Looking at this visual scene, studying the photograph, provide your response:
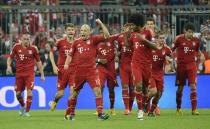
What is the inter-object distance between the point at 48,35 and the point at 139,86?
409 inches

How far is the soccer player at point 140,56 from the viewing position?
760 inches

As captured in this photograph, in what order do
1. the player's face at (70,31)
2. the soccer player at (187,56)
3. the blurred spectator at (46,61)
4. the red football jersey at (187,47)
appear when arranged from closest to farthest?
the player's face at (70,31) → the soccer player at (187,56) → the red football jersey at (187,47) → the blurred spectator at (46,61)

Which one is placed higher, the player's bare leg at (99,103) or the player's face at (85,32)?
the player's face at (85,32)

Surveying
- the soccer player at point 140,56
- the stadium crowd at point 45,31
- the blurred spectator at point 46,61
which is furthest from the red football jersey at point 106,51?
the blurred spectator at point 46,61

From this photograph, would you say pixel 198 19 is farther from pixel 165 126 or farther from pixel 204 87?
pixel 165 126

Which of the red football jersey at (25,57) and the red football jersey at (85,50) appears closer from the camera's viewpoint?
the red football jersey at (85,50)

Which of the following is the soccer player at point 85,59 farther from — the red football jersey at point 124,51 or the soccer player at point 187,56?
the soccer player at point 187,56

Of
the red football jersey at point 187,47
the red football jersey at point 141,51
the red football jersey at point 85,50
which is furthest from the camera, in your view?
the red football jersey at point 187,47

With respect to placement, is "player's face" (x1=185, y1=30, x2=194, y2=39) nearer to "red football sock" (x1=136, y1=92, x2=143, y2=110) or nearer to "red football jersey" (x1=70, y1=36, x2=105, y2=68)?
"red football sock" (x1=136, y1=92, x2=143, y2=110)

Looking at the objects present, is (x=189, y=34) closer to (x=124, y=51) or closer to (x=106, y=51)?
(x=124, y=51)

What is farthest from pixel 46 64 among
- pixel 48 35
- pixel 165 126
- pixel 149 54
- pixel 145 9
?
pixel 165 126

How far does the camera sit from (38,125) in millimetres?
17891

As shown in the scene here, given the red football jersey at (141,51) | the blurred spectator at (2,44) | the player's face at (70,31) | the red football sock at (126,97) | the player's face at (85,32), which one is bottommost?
the red football sock at (126,97)

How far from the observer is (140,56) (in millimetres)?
19906
